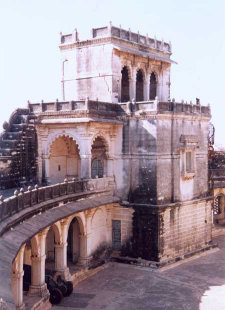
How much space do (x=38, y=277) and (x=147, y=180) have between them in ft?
31.2

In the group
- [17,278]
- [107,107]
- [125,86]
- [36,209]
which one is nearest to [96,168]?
[107,107]

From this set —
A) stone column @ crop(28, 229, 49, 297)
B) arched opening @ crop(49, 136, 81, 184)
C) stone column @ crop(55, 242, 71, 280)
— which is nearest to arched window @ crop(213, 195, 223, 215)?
arched opening @ crop(49, 136, 81, 184)

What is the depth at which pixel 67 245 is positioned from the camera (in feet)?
84.7

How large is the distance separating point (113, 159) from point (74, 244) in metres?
5.55

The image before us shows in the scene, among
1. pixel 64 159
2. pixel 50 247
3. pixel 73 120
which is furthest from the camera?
pixel 64 159

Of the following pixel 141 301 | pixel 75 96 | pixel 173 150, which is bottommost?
pixel 141 301

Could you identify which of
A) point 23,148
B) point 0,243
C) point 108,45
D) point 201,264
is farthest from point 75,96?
point 0,243

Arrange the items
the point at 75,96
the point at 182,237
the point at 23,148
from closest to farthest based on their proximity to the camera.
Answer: the point at 23,148, the point at 182,237, the point at 75,96

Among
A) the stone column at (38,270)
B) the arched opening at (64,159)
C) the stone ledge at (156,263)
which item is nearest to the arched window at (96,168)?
the arched opening at (64,159)

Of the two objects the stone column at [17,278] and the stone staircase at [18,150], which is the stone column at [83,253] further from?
the stone column at [17,278]

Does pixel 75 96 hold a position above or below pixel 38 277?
above

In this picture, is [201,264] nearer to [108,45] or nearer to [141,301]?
[141,301]

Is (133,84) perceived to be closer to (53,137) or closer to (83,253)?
(53,137)

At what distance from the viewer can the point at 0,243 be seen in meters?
13.1
